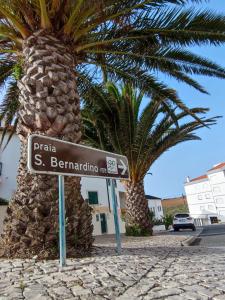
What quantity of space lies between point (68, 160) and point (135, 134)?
9159 mm

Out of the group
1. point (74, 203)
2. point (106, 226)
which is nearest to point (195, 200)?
point (106, 226)

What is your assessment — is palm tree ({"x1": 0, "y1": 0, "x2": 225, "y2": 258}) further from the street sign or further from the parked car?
the parked car

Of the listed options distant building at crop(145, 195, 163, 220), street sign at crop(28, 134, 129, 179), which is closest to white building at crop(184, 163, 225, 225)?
distant building at crop(145, 195, 163, 220)

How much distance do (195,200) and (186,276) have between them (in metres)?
59.2

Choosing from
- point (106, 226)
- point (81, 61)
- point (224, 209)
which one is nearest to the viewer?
point (81, 61)

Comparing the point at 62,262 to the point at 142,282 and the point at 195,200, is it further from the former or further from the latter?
the point at 195,200

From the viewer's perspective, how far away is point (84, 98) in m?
10.9

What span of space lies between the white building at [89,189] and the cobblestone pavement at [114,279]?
19.2 m

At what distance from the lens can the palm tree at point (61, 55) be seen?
595 cm

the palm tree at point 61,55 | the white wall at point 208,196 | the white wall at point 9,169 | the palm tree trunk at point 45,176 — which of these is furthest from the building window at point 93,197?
the white wall at point 208,196

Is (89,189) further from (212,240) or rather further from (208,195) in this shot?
(208,195)

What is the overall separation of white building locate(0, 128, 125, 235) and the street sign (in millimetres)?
18343

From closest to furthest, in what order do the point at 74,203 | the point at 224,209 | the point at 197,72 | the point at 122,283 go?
1. the point at 122,283
2. the point at 74,203
3. the point at 197,72
4. the point at 224,209

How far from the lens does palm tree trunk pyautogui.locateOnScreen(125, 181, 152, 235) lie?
15703 mm
